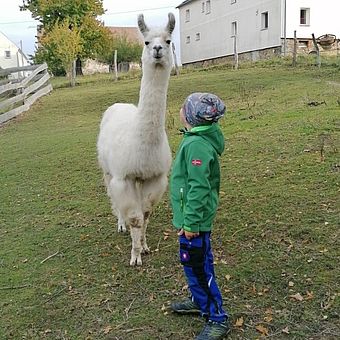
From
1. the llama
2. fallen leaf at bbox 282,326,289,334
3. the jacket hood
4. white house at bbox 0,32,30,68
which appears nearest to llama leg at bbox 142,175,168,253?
the llama

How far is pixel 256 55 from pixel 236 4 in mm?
4866

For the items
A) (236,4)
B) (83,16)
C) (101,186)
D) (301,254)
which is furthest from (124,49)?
(301,254)

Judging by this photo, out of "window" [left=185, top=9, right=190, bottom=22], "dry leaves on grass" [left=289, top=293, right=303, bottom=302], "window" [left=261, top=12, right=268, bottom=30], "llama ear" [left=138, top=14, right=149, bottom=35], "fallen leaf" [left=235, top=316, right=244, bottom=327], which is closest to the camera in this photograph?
"fallen leaf" [left=235, top=316, right=244, bottom=327]

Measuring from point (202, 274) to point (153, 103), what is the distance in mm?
1433

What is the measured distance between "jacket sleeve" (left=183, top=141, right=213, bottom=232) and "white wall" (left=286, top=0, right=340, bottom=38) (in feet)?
88.9

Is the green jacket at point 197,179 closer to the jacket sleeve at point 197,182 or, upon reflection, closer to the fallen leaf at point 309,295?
the jacket sleeve at point 197,182

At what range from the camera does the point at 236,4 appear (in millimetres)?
33062

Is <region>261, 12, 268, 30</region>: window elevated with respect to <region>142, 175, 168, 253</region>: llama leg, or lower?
elevated

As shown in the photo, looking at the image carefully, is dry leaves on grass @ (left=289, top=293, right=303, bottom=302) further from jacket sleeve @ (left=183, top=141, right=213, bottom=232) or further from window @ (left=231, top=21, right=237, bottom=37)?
window @ (left=231, top=21, right=237, bottom=37)

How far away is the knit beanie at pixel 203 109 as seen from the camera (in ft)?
9.30

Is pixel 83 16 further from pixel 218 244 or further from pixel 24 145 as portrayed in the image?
pixel 218 244

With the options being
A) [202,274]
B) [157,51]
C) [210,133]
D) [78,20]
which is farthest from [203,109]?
[78,20]

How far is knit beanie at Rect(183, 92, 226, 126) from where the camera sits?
2.83 meters

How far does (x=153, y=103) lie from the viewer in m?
3.82
